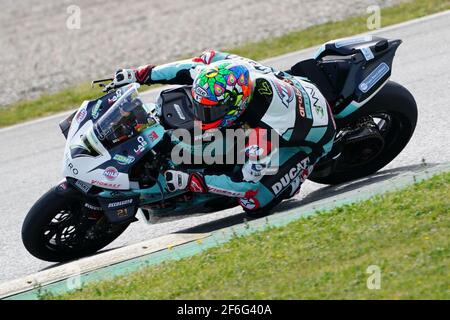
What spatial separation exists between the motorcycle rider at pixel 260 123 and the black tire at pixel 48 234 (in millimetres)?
724

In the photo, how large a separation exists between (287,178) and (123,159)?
4.13 ft

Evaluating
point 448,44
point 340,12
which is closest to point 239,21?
point 340,12

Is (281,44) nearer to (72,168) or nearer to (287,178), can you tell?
(287,178)

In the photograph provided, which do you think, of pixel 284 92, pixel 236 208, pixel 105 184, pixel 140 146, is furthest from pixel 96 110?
pixel 236 208

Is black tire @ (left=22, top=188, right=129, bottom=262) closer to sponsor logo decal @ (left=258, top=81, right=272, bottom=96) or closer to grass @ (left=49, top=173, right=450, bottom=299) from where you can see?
grass @ (left=49, top=173, right=450, bottom=299)

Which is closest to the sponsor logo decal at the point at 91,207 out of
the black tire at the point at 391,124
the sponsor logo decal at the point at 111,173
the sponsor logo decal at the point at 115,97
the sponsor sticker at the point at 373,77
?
the sponsor logo decal at the point at 111,173

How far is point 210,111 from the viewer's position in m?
6.71

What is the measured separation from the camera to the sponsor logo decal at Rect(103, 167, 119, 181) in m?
6.64

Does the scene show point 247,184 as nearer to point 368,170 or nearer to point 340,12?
point 368,170

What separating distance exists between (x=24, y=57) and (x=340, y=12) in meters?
5.44

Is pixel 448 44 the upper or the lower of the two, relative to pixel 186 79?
lower

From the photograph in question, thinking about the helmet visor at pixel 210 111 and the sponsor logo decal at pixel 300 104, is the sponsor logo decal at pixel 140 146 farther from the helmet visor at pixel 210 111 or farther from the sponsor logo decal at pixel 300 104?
the sponsor logo decal at pixel 300 104

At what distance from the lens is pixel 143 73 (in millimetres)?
7418
